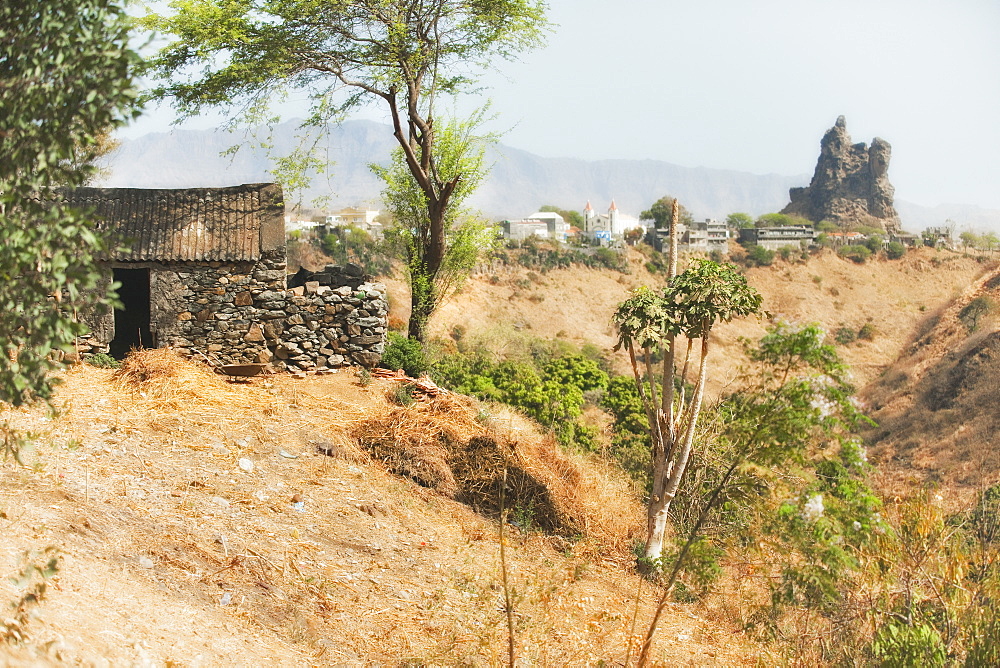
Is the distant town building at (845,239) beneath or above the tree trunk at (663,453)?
above

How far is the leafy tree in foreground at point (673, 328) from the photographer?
9977mm

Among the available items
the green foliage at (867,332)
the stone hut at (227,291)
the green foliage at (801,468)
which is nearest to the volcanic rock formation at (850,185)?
the green foliage at (867,332)

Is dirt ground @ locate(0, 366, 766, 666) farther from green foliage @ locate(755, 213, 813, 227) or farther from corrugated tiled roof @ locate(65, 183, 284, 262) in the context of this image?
green foliage @ locate(755, 213, 813, 227)

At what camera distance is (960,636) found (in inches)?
263

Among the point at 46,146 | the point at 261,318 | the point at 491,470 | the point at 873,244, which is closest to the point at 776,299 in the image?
the point at 873,244

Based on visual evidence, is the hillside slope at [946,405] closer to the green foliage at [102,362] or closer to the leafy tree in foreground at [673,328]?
the leafy tree in foreground at [673,328]

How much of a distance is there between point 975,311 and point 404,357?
54.5 metres

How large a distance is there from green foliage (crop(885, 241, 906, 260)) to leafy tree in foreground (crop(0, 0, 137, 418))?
261 feet

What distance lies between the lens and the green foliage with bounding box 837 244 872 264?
2852 inches

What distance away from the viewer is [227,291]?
13.7 metres

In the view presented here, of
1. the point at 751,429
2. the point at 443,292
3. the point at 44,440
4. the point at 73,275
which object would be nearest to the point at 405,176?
the point at 443,292

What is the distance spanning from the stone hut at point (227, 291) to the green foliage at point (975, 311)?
173 feet

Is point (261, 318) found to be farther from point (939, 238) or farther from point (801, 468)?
point (939, 238)

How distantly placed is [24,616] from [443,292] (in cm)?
1481
